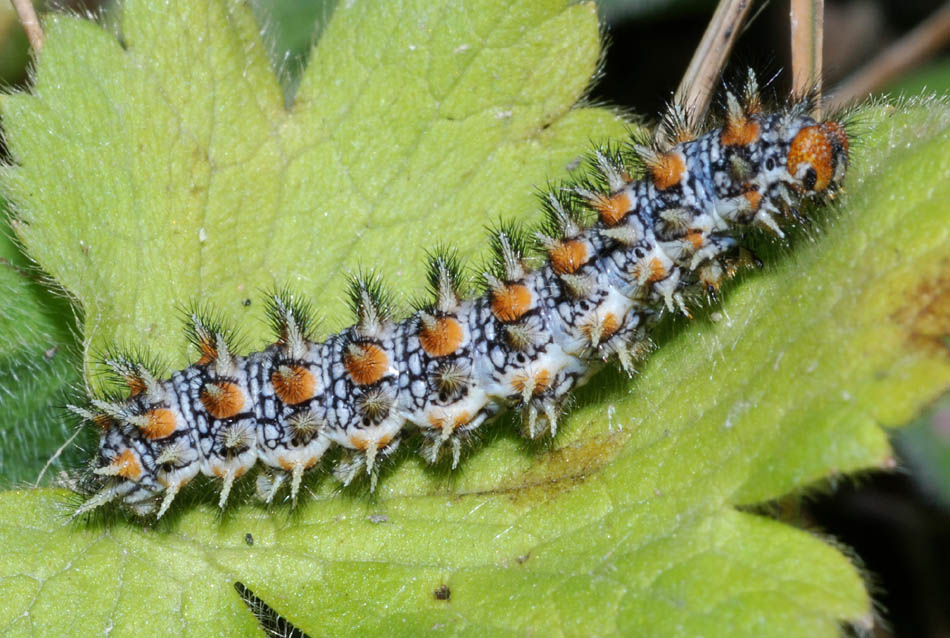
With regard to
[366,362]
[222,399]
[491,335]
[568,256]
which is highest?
[568,256]


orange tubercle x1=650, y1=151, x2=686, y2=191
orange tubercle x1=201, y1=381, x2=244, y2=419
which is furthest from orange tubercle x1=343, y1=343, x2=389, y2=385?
orange tubercle x1=650, y1=151, x2=686, y2=191

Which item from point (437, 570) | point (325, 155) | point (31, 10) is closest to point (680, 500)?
point (437, 570)

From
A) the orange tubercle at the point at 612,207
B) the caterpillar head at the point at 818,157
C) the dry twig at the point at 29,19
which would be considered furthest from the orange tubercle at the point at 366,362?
the dry twig at the point at 29,19

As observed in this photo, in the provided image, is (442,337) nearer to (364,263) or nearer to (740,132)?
(364,263)

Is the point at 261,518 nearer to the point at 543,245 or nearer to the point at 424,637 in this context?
the point at 424,637

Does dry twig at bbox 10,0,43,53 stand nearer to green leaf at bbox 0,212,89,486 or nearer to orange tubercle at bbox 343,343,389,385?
green leaf at bbox 0,212,89,486

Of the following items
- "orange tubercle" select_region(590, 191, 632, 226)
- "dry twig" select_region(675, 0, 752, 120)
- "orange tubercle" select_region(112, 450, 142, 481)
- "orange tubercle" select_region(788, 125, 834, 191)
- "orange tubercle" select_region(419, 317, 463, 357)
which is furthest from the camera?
"dry twig" select_region(675, 0, 752, 120)

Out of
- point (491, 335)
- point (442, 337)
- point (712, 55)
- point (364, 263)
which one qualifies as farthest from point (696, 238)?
point (364, 263)
